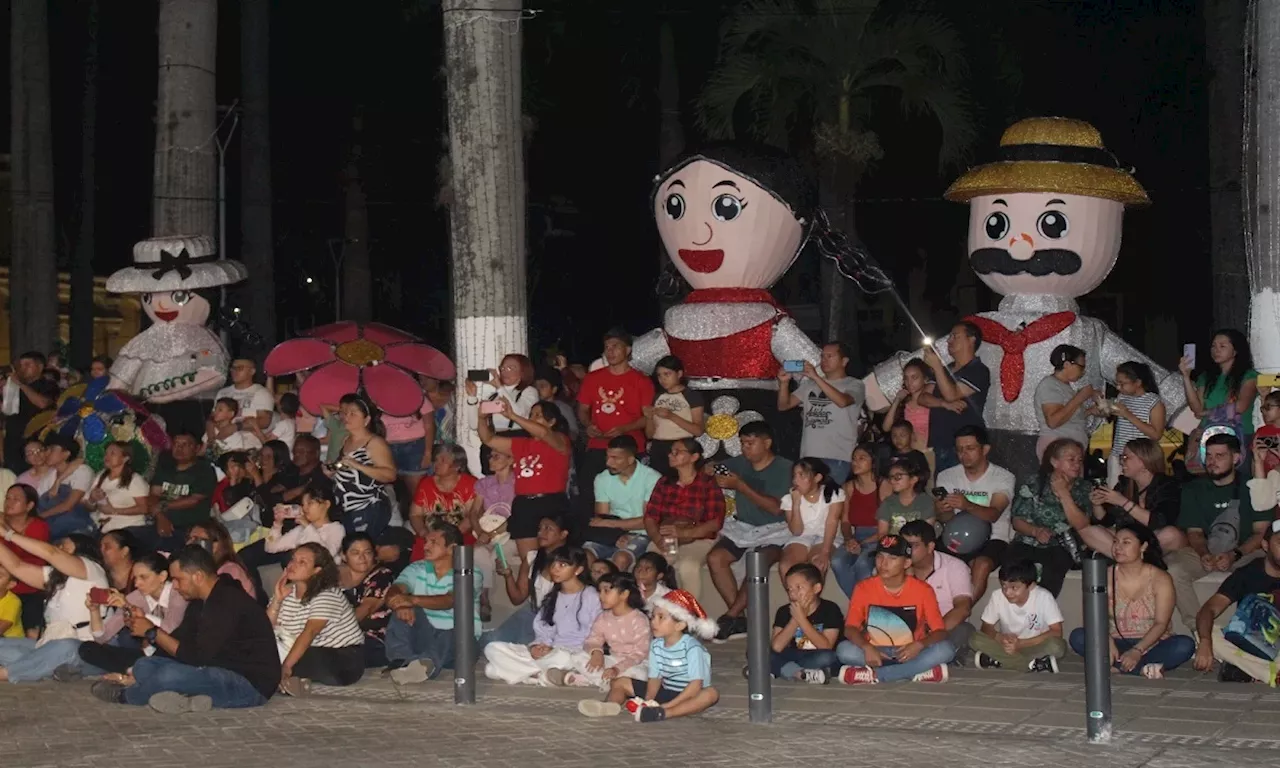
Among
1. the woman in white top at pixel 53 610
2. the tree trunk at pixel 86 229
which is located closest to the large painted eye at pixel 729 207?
the woman in white top at pixel 53 610

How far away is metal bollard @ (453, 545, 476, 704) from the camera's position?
1045cm

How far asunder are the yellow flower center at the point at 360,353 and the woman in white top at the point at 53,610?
330cm

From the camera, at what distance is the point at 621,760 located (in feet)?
29.4

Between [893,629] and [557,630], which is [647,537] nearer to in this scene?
[557,630]

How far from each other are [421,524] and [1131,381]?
15.0 feet

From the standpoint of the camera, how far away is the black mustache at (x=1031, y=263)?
13.5 m

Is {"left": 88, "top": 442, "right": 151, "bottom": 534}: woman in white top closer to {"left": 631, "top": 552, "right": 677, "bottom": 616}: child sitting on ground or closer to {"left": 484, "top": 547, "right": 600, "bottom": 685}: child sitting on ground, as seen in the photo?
{"left": 484, "top": 547, "right": 600, "bottom": 685}: child sitting on ground

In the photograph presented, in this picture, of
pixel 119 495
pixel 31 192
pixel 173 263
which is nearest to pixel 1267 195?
pixel 119 495

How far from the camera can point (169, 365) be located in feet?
53.4

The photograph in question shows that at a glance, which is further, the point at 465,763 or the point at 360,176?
the point at 360,176

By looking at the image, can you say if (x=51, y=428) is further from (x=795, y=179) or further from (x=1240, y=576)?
(x=1240, y=576)

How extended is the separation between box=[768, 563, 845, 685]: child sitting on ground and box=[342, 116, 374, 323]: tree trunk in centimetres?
1944

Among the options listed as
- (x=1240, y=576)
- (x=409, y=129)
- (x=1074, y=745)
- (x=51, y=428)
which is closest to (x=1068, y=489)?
(x=1240, y=576)

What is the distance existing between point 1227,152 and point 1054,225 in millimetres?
6794
